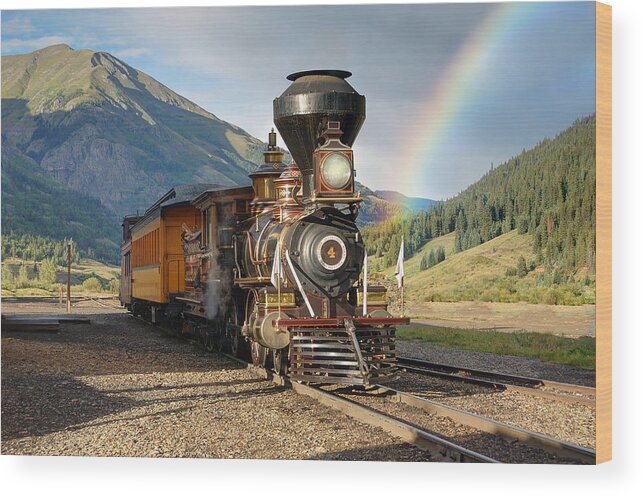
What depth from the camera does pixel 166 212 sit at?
21.0 meters

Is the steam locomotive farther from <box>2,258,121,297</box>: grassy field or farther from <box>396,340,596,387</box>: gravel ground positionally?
<box>2,258,121,297</box>: grassy field

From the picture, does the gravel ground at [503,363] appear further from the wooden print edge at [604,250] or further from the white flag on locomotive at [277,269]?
the white flag on locomotive at [277,269]

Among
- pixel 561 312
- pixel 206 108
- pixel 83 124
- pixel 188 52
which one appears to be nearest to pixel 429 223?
pixel 561 312

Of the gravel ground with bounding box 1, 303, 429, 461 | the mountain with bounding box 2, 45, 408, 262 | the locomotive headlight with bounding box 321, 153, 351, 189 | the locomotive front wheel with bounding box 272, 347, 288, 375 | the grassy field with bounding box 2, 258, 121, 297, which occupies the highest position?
the mountain with bounding box 2, 45, 408, 262

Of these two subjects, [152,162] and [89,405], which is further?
[152,162]

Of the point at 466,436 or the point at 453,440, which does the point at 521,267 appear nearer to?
the point at 466,436

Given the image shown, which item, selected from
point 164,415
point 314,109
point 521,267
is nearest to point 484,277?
point 521,267

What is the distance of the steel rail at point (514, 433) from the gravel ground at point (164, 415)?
1111 millimetres

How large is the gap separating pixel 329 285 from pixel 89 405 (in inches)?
148

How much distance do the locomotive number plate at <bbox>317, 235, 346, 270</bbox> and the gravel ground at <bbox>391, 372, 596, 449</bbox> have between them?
7.22ft

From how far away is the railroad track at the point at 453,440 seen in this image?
827 centimetres

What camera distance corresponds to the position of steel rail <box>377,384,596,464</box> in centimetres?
830

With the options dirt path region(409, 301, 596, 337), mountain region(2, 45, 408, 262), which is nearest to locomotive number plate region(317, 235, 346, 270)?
dirt path region(409, 301, 596, 337)

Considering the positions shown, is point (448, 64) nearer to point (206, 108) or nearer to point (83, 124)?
point (206, 108)
